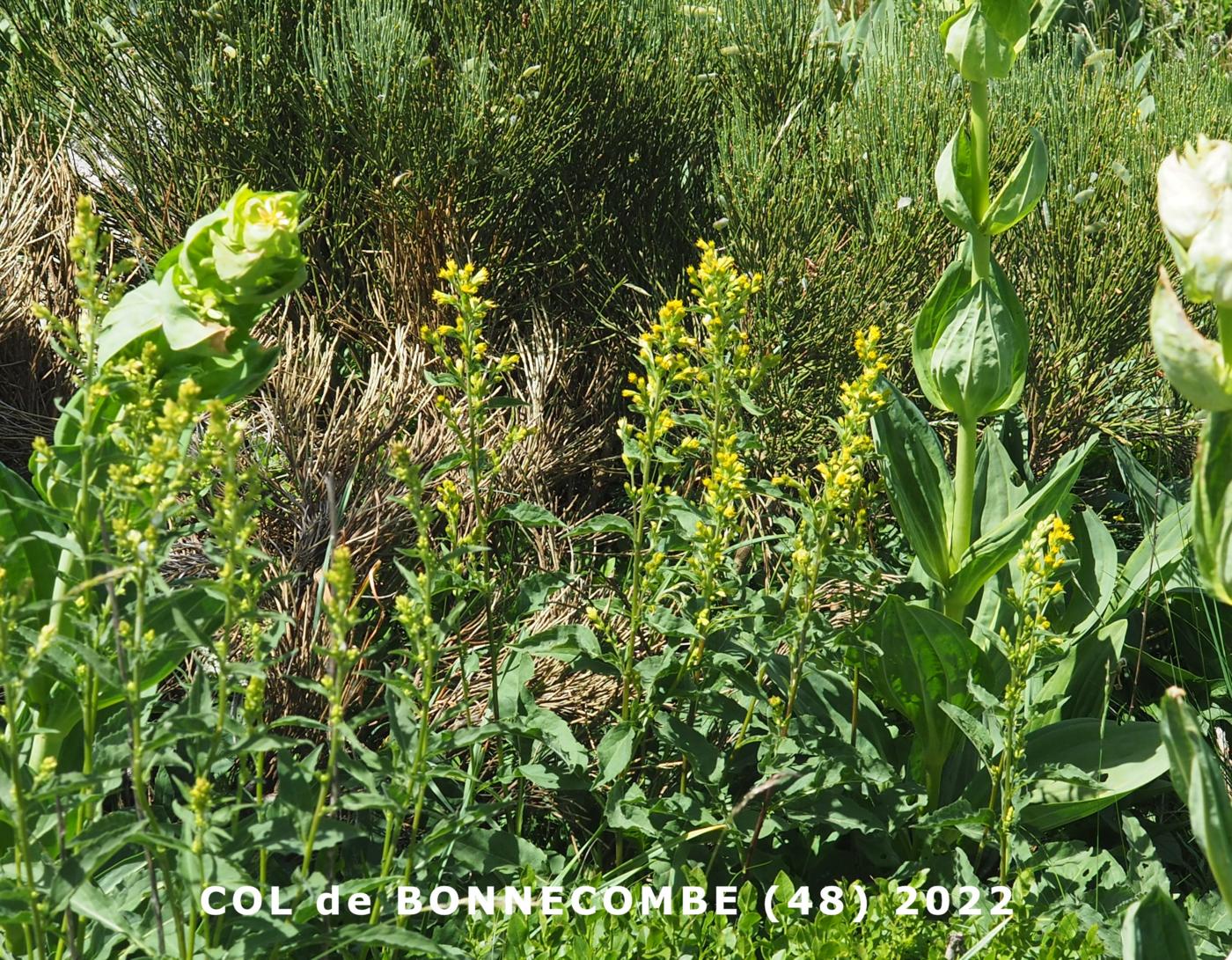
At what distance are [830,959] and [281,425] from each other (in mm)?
1432

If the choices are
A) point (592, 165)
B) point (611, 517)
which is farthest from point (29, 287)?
point (611, 517)

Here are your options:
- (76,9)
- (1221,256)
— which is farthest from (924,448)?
(76,9)

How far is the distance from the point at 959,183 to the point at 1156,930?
4.23 ft

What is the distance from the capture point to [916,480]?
2100mm

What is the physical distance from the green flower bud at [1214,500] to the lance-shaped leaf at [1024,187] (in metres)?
1.18

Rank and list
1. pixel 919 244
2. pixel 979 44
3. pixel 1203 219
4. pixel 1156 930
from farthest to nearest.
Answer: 1. pixel 919 244
2. pixel 979 44
3. pixel 1156 930
4. pixel 1203 219

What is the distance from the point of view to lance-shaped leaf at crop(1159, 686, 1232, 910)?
2.65 ft

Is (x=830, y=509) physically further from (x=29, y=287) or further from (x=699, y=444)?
(x=29, y=287)

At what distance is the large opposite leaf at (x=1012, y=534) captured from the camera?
196 cm

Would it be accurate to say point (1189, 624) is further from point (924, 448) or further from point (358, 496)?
point (358, 496)

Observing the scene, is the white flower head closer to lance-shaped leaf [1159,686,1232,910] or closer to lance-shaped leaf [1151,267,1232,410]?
lance-shaped leaf [1151,267,1232,410]

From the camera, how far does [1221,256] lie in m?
0.76

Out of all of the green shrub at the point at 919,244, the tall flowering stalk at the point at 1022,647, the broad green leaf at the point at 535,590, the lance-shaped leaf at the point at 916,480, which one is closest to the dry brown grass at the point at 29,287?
the broad green leaf at the point at 535,590

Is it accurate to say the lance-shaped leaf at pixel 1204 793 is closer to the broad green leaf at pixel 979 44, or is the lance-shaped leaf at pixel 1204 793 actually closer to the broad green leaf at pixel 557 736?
the broad green leaf at pixel 557 736
